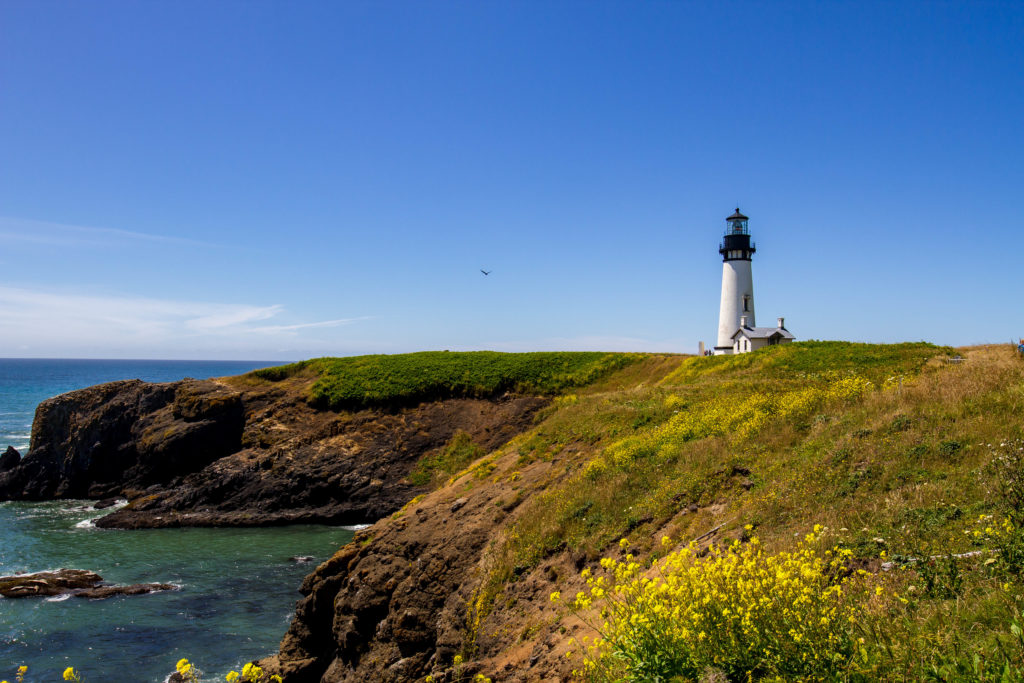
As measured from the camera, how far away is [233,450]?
42.8 m

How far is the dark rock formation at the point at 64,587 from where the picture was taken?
24297 mm

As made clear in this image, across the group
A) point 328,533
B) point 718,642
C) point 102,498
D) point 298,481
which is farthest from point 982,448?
point 102,498

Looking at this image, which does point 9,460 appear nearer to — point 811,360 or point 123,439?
point 123,439

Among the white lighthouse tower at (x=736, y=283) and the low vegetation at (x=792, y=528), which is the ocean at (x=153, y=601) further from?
the white lighthouse tower at (x=736, y=283)

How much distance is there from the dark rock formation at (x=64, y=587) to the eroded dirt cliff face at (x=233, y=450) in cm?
994

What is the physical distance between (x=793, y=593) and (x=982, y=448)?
719cm

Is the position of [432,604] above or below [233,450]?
above

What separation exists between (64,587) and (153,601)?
175 inches

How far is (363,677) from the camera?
1502 centimetres

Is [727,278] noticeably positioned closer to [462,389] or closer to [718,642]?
[462,389]

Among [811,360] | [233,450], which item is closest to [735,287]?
[811,360]

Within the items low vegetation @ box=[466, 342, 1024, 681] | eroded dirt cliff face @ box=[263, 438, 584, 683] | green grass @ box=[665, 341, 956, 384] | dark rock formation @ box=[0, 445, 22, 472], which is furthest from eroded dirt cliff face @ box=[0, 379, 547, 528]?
low vegetation @ box=[466, 342, 1024, 681]

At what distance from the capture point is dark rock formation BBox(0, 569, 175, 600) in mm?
24297

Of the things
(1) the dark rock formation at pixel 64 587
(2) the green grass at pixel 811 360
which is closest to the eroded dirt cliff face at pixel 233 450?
(1) the dark rock formation at pixel 64 587
